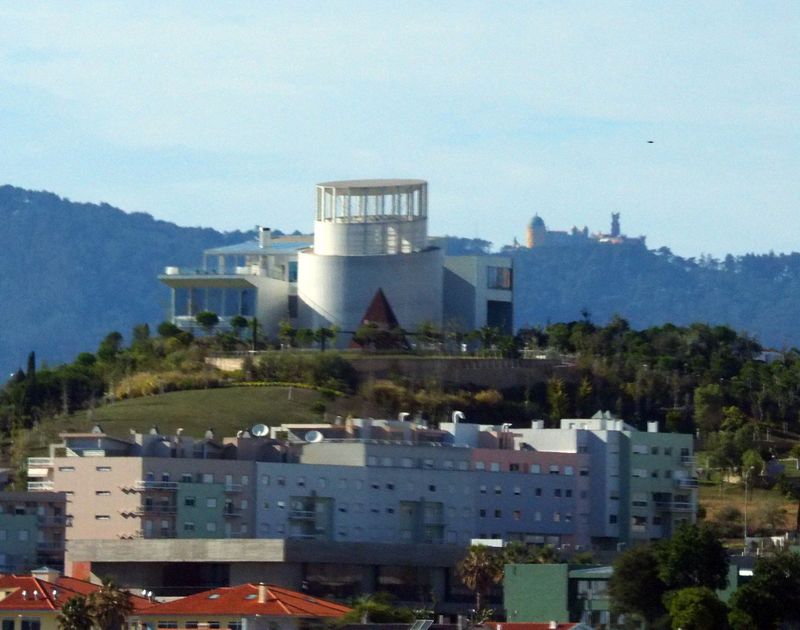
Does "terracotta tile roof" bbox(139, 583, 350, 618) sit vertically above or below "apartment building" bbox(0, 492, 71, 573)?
below

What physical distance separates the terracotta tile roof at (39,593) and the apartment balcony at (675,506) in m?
36.4

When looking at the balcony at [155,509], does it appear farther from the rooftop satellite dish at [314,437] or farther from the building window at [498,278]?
the building window at [498,278]

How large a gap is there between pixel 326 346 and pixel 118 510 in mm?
35405

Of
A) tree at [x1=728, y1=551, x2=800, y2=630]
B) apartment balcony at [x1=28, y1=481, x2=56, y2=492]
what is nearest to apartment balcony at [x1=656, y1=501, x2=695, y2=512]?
apartment balcony at [x1=28, y1=481, x2=56, y2=492]

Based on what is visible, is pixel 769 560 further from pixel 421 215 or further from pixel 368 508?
pixel 421 215

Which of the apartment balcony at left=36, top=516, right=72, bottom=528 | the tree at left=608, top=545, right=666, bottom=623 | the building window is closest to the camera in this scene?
the tree at left=608, top=545, right=666, bottom=623

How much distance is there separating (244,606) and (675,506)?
4201 cm

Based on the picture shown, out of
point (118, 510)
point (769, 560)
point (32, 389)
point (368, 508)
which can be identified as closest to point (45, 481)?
point (118, 510)

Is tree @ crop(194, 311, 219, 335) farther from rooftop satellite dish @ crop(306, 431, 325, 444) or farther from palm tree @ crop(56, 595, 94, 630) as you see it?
palm tree @ crop(56, 595, 94, 630)

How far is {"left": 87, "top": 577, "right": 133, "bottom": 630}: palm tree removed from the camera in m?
77.4

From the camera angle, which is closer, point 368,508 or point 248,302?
point 368,508

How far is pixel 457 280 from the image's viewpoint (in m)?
146

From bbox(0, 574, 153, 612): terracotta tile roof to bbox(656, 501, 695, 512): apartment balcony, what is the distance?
36.4m

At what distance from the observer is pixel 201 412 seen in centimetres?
12738
